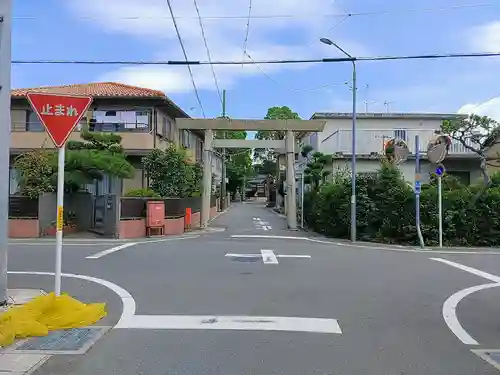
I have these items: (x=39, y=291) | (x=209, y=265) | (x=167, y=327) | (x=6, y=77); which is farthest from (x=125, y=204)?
(x=167, y=327)

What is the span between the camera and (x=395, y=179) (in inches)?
859

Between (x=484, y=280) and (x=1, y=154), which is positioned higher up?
(x=1, y=154)

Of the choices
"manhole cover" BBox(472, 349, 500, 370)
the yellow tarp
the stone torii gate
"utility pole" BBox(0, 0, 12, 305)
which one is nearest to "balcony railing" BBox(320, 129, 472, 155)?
the stone torii gate

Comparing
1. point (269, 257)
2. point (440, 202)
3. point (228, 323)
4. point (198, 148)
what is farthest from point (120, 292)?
point (198, 148)

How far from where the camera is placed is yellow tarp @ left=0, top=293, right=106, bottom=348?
22.0ft

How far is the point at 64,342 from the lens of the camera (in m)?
6.52

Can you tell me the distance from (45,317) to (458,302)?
6421 mm

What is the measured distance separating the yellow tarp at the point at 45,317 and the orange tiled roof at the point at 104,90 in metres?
22.1

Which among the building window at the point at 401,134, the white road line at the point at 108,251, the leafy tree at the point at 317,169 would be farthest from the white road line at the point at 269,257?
the building window at the point at 401,134

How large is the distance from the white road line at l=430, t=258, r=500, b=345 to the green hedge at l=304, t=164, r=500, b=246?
667cm

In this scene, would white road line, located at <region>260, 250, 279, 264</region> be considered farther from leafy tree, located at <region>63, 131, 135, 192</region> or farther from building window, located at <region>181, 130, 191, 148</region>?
building window, located at <region>181, 130, 191, 148</region>

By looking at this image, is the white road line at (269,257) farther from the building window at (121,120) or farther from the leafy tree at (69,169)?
the building window at (121,120)

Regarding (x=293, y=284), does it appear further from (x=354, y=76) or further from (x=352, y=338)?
(x=354, y=76)

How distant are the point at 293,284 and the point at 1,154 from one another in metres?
5.57
